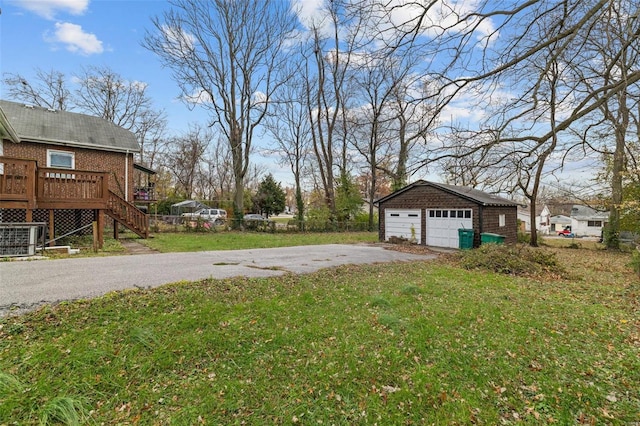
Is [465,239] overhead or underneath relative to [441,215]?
underneath

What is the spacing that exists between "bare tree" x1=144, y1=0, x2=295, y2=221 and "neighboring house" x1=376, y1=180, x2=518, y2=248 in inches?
433

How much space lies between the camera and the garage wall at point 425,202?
14.4 meters

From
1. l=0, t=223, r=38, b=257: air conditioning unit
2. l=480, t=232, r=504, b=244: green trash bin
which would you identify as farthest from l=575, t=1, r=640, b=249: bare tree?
l=0, t=223, r=38, b=257: air conditioning unit

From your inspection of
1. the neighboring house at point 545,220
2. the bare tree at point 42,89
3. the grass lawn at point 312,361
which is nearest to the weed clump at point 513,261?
the grass lawn at point 312,361

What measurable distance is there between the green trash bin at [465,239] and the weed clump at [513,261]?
4400mm

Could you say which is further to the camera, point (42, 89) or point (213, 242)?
point (42, 89)

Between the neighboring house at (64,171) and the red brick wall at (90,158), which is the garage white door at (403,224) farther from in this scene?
the red brick wall at (90,158)

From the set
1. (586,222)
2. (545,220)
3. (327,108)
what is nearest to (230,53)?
(327,108)

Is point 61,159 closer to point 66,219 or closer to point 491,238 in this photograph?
point 66,219

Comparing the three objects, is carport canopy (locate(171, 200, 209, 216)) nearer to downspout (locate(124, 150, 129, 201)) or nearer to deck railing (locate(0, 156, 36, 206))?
downspout (locate(124, 150, 129, 201))

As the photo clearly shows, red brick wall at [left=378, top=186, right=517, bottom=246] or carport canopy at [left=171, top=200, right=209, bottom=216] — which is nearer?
red brick wall at [left=378, top=186, right=517, bottom=246]

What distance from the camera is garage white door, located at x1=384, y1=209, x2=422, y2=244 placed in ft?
53.5

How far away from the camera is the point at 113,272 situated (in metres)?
6.34

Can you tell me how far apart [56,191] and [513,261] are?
14527 mm
